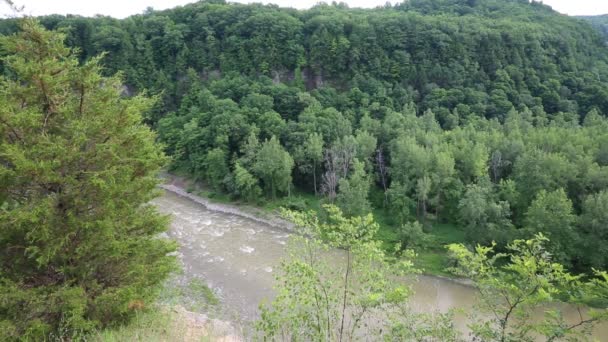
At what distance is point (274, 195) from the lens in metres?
39.0

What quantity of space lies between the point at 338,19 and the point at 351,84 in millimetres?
15361

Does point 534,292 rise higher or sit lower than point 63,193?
lower

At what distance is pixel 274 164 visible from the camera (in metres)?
36.7

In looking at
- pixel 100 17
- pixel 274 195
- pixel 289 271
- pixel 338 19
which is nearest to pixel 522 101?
pixel 338 19

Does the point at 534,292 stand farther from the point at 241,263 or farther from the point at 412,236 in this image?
the point at 241,263

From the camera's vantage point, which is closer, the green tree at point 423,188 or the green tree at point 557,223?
the green tree at point 557,223

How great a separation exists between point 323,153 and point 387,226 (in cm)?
1048

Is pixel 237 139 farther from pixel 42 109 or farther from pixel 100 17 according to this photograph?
pixel 100 17

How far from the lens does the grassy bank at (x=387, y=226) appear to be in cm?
2839

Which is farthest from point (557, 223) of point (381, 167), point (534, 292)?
point (534, 292)

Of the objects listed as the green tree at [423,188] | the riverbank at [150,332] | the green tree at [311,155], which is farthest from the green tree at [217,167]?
the riverbank at [150,332]

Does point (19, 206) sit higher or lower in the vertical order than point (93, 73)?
lower

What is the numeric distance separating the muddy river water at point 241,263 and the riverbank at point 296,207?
2.57 feet

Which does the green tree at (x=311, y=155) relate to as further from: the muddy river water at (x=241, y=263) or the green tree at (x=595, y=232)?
the green tree at (x=595, y=232)
